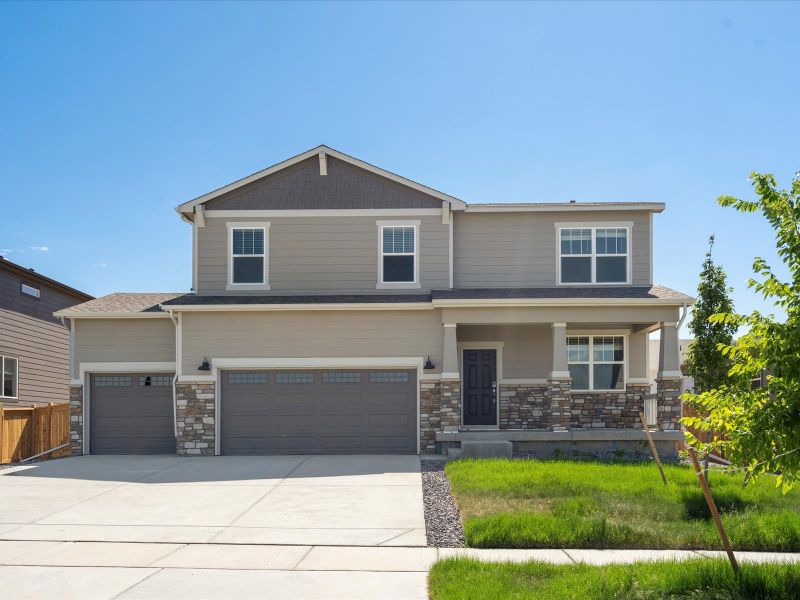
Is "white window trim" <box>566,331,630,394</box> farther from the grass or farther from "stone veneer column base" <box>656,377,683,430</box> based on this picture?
the grass

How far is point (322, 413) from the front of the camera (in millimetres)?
18438

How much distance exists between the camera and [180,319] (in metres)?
18.4

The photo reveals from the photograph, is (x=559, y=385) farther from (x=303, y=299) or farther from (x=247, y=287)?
(x=247, y=287)

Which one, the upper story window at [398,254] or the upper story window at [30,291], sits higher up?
the upper story window at [398,254]

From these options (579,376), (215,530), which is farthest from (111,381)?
(579,376)

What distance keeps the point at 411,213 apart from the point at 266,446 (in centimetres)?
678

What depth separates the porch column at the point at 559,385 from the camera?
17.5 m

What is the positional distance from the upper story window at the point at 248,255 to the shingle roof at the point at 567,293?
4518 mm

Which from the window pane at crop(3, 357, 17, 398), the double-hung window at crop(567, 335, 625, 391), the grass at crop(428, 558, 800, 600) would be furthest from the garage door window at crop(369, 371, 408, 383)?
the window pane at crop(3, 357, 17, 398)

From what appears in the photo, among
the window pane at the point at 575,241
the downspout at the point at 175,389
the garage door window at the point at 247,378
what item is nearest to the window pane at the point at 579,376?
the window pane at the point at 575,241

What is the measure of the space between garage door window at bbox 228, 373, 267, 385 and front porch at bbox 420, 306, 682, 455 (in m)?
3.90

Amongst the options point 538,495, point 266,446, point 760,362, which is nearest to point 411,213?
point 266,446

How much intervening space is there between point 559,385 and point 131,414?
10.5 meters

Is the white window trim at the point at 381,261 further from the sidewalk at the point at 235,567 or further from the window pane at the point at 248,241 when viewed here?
the sidewalk at the point at 235,567
